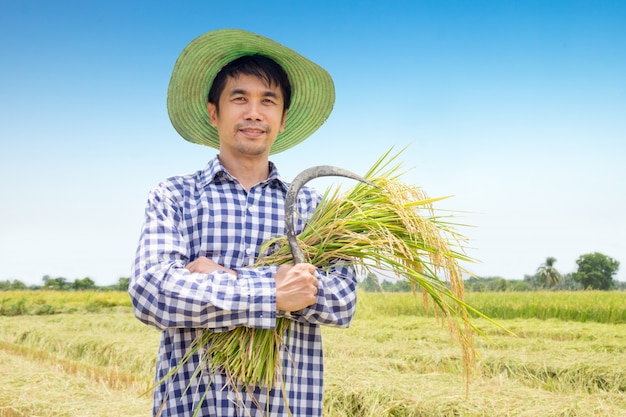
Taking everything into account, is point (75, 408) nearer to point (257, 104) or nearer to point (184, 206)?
point (184, 206)

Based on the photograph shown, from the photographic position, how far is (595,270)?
48.7 m

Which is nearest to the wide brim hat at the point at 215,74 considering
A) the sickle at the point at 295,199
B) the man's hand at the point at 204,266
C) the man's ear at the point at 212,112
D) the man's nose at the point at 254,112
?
the man's ear at the point at 212,112

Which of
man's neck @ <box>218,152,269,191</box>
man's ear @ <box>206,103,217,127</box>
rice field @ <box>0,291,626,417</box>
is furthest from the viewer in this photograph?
rice field @ <box>0,291,626,417</box>

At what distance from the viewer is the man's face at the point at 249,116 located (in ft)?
6.52

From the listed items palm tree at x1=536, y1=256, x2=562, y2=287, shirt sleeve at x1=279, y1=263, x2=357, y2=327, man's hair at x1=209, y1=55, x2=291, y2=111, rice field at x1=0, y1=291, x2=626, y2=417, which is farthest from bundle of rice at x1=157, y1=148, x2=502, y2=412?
palm tree at x1=536, y1=256, x2=562, y2=287

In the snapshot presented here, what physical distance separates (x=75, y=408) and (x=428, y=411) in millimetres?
2541

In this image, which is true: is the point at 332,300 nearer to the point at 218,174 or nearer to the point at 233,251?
the point at 233,251

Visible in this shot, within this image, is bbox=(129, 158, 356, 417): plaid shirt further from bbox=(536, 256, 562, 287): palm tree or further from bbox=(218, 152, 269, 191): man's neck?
bbox=(536, 256, 562, 287): palm tree

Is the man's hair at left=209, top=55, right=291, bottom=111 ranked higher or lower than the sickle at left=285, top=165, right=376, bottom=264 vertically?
higher

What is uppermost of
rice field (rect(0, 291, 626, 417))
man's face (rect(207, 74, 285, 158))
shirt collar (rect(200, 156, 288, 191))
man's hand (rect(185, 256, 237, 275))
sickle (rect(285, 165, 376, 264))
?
man's face (rect(207, 74, 285, 158))

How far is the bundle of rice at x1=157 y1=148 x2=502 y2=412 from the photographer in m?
1.80

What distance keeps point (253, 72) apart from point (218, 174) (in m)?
0.39

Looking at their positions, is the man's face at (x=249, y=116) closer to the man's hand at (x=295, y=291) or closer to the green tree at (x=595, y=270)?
the man's hand at (x=295, y=291)

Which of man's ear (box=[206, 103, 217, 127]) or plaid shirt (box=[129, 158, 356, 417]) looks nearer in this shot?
plaid shirt (box=[129, 158, 356, 417])
